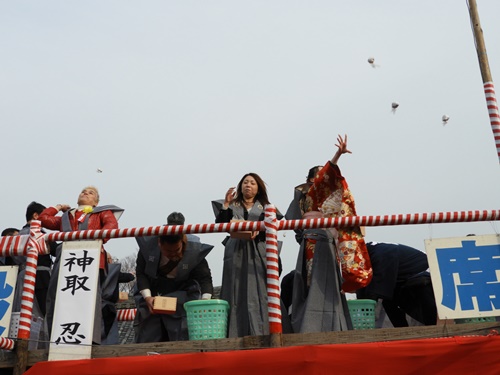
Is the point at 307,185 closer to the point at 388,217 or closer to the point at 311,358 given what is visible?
the point at 388,217

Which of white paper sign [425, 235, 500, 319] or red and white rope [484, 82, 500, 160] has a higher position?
red and white rope [484, 82, 500, 160]

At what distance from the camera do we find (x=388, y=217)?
17.4ft

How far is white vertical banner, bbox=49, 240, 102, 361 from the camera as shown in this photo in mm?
5133

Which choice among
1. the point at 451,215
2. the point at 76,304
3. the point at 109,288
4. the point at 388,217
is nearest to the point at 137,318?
the point at 109,288

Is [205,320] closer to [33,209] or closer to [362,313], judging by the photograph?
[362,313]

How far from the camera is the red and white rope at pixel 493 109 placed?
19.7 ft

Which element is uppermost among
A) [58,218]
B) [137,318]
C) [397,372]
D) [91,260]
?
[58,218]

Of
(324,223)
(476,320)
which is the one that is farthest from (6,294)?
(476,320)

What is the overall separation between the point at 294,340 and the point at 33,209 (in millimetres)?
3631

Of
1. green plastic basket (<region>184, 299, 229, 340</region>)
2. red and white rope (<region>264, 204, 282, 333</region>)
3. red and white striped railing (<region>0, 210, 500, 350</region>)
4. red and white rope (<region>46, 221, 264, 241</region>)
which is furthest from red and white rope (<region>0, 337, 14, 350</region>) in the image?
red and white rope (<region>264, 204, 282, 333</region>)

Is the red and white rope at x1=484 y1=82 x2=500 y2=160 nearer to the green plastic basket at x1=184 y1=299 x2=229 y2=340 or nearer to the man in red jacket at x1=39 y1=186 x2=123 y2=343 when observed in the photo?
the green plastic basket at x1=184 y1=299 x2=229 y2=340

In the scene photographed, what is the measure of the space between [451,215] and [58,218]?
3.86 m

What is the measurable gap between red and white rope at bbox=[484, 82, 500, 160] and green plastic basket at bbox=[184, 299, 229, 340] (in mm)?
2911

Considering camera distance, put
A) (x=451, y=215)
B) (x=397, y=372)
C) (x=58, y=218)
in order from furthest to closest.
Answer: (x=58, y=218) < (x=451, y=215) < (x=397, y=372)
